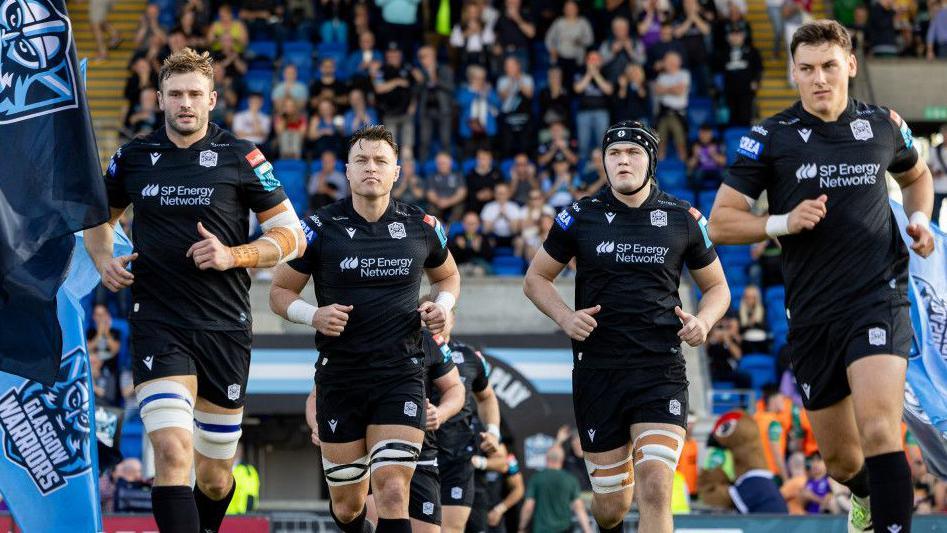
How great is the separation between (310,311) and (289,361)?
919 centimetres

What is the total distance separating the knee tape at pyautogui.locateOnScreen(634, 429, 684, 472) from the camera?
372 inches

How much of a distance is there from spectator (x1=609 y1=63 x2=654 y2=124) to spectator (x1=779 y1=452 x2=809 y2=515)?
786 centimetres

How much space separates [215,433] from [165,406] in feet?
2.53

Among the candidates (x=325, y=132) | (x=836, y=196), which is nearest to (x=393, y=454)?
(x=836, y=196)

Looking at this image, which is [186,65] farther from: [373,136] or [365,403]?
[365,403]

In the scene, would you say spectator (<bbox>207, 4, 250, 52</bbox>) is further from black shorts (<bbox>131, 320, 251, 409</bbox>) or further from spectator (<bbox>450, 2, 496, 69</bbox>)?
black shorts (<bbox>131, 320, 251, 409</bbox>)

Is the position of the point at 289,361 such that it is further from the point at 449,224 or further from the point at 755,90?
the point at 755,90

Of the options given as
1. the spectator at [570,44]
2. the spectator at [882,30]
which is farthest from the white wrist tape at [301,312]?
the spectator at [882,30]

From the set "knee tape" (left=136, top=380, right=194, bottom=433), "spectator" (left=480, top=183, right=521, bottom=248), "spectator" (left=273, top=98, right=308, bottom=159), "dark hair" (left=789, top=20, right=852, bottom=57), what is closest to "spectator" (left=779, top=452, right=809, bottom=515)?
"spectator" (left=480, top=183, right=521, bottom=248)

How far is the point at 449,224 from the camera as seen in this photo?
73.4ft

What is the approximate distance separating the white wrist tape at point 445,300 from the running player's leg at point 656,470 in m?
1.45

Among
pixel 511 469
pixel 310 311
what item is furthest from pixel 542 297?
pixel 511 469

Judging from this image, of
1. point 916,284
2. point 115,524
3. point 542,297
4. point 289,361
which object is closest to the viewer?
point 542,297

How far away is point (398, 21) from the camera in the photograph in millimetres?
25516
